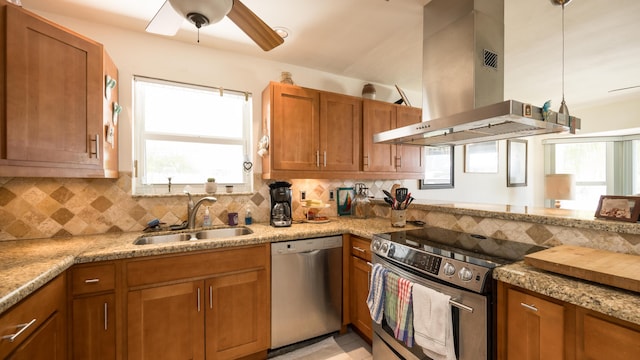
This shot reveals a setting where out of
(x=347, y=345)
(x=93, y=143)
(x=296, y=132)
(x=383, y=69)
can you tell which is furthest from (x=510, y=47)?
(x=93, y=143)

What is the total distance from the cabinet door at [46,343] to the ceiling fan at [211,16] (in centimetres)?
153

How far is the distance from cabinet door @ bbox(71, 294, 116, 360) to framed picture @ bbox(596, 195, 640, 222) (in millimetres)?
2694

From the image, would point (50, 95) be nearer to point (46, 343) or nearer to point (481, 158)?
point (46, 343)

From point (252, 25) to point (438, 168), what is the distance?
123 inches

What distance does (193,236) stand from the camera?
2041 millimetres

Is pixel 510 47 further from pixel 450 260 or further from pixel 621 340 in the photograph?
pixel 621 340

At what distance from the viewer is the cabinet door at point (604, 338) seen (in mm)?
798

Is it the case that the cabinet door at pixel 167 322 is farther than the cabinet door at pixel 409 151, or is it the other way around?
the cabinet door at pixel 409 151

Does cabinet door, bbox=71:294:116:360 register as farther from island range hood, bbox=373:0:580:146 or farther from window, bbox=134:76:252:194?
island range hood, bbox=373:0:580:146

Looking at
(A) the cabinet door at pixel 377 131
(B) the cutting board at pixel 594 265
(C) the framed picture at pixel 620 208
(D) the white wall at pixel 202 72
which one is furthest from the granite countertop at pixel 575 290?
(D) the white wall at pixel 202 72

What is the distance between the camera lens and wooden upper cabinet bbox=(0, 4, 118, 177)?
1282 mm

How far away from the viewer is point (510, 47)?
2.35 m

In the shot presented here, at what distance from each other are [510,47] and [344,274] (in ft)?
8.36

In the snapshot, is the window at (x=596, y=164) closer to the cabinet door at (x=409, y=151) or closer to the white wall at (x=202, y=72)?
the white wall at (x=202, y=72)
